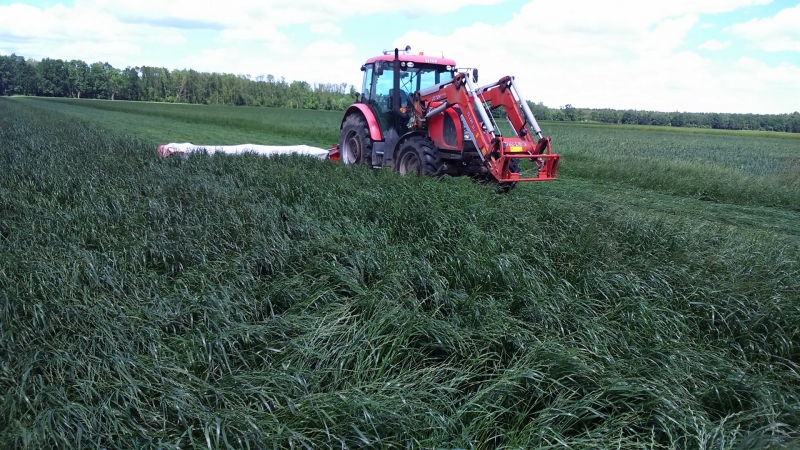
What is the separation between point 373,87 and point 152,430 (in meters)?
8.82

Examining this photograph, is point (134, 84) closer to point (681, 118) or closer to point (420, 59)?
point (681, 118)

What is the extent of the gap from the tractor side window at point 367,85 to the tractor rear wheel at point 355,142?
426 mm

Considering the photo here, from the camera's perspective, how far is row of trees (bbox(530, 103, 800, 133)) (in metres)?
55.3

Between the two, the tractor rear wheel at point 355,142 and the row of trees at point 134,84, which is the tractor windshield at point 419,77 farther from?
the row of trees at point 134,84

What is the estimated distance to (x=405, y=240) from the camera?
552cm

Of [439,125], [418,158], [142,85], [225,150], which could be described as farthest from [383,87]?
[142,85]

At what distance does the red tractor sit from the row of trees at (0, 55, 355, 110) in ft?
252

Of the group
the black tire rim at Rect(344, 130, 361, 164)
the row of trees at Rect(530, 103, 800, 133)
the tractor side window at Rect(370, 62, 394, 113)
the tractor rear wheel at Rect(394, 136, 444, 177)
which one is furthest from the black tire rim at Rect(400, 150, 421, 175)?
the row of trees at Rect(530, 103, 800, 133)

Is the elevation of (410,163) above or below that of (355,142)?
below

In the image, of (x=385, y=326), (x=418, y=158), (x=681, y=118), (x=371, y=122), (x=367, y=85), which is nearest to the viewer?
(x=385, y=326)

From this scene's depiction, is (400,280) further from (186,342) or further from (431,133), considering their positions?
(431,133)

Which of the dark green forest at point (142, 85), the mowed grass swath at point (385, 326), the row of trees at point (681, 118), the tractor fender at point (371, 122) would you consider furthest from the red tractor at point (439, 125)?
the dark green forest at point (142, 85)

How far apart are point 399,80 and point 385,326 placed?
283 inches

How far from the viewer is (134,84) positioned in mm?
86500
